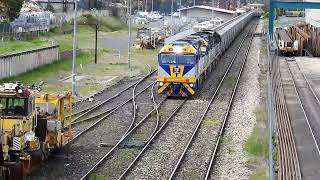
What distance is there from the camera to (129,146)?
69.6 feet

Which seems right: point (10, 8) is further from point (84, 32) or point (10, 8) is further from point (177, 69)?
point (177, 69)

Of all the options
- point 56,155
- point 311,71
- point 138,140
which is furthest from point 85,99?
point 311,71

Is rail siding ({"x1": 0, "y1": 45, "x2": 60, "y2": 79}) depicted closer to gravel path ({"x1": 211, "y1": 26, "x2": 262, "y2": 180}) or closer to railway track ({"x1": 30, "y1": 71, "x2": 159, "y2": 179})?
railway track ({"x1": 30, "y1": 71, "x2": 159, "y2": 179})

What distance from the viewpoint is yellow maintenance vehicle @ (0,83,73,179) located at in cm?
1538

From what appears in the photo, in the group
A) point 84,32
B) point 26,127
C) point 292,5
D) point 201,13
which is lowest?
point 26,127

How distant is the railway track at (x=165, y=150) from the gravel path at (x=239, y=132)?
1.22 meters

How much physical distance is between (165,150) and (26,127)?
5.85 meters

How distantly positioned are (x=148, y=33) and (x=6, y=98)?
5192cm

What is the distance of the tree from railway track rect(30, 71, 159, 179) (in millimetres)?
34204

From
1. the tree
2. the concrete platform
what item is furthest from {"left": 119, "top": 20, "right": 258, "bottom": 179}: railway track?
the tree

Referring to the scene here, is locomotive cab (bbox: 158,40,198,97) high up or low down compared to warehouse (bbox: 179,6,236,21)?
down

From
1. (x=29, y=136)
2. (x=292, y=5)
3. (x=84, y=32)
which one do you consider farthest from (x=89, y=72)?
(x=84, y=32)

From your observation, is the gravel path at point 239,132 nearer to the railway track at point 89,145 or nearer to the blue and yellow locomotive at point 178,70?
the blue and yellow locomotive at point 178,70

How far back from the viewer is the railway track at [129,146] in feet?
59.7
